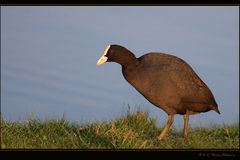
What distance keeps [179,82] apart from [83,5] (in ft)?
7.44

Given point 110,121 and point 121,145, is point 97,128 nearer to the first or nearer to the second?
point 110,121

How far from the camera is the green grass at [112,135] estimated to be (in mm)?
7062

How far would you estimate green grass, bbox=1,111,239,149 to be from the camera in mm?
7062

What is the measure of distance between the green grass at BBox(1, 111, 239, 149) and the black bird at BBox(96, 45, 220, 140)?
49 cm

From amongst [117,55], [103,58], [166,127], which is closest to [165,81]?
[166,127]

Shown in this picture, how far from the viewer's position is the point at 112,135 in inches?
292

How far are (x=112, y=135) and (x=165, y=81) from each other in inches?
46.3

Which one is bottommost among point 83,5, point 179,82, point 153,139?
point 153,139

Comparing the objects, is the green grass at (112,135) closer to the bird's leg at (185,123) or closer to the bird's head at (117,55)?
the bird's leg at (185,123)

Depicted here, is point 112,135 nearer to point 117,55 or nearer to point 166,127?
point 166,127

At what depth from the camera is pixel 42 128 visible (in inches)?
324

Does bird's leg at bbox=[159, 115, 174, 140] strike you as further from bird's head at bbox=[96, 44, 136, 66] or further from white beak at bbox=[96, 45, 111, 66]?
white beak at bbox=[96, 45, 111, 66]
